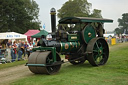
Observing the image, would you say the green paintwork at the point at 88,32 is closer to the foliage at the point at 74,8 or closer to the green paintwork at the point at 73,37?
the green paintwork at the point at 73,37

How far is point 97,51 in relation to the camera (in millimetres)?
9344

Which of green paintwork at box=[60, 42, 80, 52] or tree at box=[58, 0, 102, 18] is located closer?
green paintwork at box=[60, 42, 80, 52]

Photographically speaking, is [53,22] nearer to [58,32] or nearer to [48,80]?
[58,32]

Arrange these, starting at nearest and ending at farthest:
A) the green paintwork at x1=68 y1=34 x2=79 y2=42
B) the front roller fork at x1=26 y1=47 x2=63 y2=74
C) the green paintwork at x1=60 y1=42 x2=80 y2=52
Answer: the front roller fork at x1=26 y1=47 x2=63 y2=74
the green paintwork at x1=60 y1=42 x2=80 y2=52
the green paintwork at x1=68 y1=34 x2=79 y2=42

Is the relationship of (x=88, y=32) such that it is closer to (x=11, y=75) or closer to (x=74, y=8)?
(x=11, y=75)

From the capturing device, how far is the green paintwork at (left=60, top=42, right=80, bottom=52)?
27.5 ft

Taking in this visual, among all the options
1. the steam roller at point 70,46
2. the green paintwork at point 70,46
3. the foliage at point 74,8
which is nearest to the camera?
the steam roller at point 70,46

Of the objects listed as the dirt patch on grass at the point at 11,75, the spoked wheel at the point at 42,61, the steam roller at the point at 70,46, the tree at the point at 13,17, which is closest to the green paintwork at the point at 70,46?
the steam roller at the point at 70,46

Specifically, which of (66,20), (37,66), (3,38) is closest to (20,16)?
(3,38)

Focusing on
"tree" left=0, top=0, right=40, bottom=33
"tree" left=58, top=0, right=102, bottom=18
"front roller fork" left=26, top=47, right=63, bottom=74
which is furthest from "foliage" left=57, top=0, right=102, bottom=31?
"front roller fork" left=26, top=47, right=63, bottom=74

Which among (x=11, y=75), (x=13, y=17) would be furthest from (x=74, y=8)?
(x=11, y=75)

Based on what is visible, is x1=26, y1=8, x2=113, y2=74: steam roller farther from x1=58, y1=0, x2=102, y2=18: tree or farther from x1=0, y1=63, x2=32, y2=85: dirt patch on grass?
x1=58, y1=0, x2=102, y2=18: tree

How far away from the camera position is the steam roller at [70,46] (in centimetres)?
747

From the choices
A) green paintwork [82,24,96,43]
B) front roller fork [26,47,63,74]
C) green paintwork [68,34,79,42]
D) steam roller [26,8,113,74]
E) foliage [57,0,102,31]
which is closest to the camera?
front roller fork [26,47,63,74]
